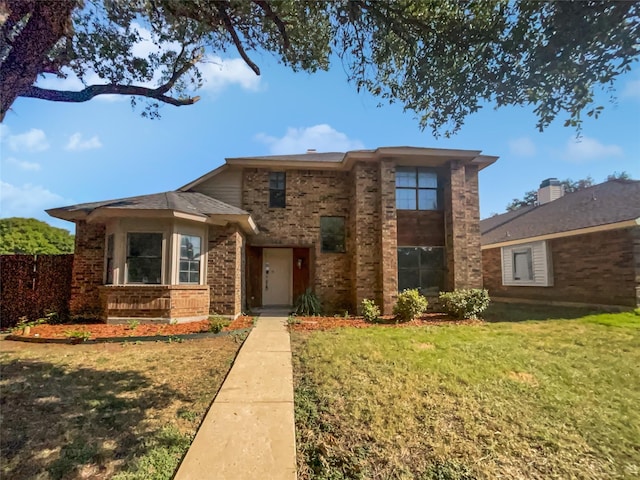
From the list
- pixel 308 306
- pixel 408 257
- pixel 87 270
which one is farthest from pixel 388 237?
pixel 87 270

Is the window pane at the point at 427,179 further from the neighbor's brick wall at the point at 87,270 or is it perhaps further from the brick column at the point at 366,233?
the neighbor's brick wall at the point at 87,270

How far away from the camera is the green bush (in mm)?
9945

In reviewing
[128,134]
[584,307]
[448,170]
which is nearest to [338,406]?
[128,134]

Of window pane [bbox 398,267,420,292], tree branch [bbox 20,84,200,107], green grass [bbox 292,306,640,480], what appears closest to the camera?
green grass [bbox 292,306,640,480]

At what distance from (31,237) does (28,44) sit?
19464mm

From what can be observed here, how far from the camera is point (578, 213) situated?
43.0ft

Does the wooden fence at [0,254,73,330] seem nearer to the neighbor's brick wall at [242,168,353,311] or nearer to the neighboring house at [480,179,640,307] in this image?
the neighbor's brick wall at [242,168,353,311]

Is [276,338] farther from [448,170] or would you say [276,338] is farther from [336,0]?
[448,170]

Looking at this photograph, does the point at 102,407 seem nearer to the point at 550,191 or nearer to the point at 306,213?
the point at 306,213

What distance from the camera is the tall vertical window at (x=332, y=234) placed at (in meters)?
12.4

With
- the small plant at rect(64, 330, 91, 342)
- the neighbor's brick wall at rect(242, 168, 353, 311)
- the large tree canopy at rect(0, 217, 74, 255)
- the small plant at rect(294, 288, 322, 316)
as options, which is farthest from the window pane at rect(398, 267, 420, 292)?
the large tree canopy at rect(0, 217, 74, 255)

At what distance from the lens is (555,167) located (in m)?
5.67

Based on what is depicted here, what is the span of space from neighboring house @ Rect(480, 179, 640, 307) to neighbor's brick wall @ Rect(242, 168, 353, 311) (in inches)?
328

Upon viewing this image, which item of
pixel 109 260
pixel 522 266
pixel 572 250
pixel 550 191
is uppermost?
pixel 550 191
